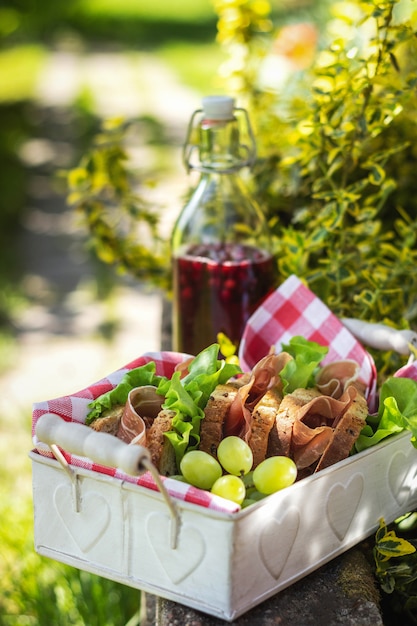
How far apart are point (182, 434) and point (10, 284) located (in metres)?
3.24

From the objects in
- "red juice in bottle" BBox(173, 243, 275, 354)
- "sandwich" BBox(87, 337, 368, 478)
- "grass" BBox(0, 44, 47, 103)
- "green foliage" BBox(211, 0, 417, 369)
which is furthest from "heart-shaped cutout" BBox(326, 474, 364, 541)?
"grass" BBox(0, 44, 47, 103)

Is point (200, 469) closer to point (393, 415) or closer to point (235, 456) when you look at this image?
point (235, 456)

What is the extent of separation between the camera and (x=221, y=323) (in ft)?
5.72

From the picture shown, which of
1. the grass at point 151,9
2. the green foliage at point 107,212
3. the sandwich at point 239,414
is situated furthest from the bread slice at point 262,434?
the grass at point 151,9

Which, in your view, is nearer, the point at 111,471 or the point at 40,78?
the point at 111,471

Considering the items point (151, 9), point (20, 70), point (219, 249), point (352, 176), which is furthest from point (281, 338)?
point (151, 9)

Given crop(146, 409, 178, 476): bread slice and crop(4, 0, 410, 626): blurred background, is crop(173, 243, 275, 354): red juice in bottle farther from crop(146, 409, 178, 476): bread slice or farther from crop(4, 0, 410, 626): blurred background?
crop(146, 409, 178, 476): bread slice

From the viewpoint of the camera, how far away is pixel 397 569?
4.02 feet

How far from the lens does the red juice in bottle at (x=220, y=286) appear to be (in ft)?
5.64

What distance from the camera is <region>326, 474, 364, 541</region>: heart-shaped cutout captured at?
114cm

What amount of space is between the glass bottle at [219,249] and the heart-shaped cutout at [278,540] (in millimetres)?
704

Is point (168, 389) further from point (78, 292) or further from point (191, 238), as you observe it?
point (78, 292)

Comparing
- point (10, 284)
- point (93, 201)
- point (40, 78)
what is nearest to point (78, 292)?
point (10, 284)

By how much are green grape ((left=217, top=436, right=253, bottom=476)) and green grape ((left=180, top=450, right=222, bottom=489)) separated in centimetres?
1
